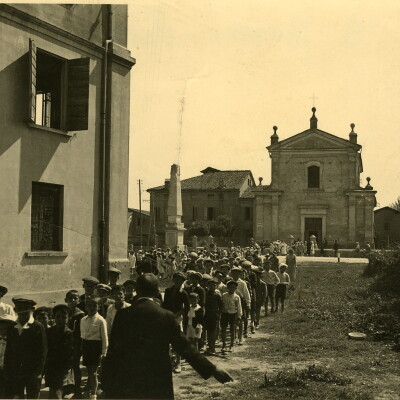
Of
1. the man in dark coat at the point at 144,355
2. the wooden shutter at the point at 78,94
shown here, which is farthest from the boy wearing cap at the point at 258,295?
the man in dark coat at the point at 144,355

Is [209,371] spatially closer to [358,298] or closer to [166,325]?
[166,325]

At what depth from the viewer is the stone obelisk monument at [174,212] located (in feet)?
84.3

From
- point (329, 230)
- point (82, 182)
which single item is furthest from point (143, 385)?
point (329, 230)

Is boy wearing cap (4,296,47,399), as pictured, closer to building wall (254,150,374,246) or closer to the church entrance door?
building wall (254,150,374,246)

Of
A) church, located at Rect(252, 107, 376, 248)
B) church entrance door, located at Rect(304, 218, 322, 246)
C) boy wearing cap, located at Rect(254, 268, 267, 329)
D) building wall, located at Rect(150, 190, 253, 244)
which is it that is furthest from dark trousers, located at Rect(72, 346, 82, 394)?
building wall, located at Rect(150, 190, 253, 244)

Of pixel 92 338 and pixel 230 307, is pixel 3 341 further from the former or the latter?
pixel 230 307

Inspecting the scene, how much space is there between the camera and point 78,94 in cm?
1174

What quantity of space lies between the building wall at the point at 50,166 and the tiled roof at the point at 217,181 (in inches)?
2046

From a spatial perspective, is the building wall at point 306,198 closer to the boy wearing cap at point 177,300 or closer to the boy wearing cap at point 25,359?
the boy wearing cap at point 177,300

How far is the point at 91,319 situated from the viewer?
22.6 feet

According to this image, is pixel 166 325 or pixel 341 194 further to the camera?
pixel 341 194

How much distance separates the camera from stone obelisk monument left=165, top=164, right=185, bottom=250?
25.7 meters

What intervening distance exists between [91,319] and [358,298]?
43.1ft

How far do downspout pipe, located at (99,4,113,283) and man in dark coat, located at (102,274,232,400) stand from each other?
28.8ft
